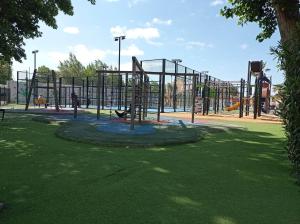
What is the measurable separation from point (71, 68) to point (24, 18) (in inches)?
2579

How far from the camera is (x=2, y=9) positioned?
51.6 ft

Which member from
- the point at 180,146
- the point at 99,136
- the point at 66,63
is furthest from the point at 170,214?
the point at 66,63

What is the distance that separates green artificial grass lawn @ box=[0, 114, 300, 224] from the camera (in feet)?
13.5

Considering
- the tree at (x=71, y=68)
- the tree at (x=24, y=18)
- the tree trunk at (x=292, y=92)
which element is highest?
the tree at (x=71, y=68)

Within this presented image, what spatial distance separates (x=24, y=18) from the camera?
17.4m

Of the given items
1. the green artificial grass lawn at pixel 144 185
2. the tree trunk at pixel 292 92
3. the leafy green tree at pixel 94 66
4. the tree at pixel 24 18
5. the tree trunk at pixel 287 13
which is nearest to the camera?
the green artificial grass lawn at pixel 144 185

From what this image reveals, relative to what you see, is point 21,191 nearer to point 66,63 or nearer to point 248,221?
point 248,221

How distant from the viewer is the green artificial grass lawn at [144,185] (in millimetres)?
4125

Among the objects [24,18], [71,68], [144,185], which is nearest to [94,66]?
[71,68]

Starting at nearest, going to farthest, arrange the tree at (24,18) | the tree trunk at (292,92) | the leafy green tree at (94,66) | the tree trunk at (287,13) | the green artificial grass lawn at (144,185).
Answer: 1. the green artificial grass lawn at (144,185)
2. the tree trunk at (292,92)
3. the tree trunk at (287,13)
4. the tree at (24,18)
5. the leafy green tree at (94,66)

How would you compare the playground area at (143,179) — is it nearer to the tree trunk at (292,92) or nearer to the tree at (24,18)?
the tree trunk at (292,92)

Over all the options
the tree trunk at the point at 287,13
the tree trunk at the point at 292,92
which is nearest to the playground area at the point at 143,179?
the tree trunk at the point at 292,92

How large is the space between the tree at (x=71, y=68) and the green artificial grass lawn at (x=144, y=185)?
7404 cm

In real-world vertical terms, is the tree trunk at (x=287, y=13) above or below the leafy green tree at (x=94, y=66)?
below
